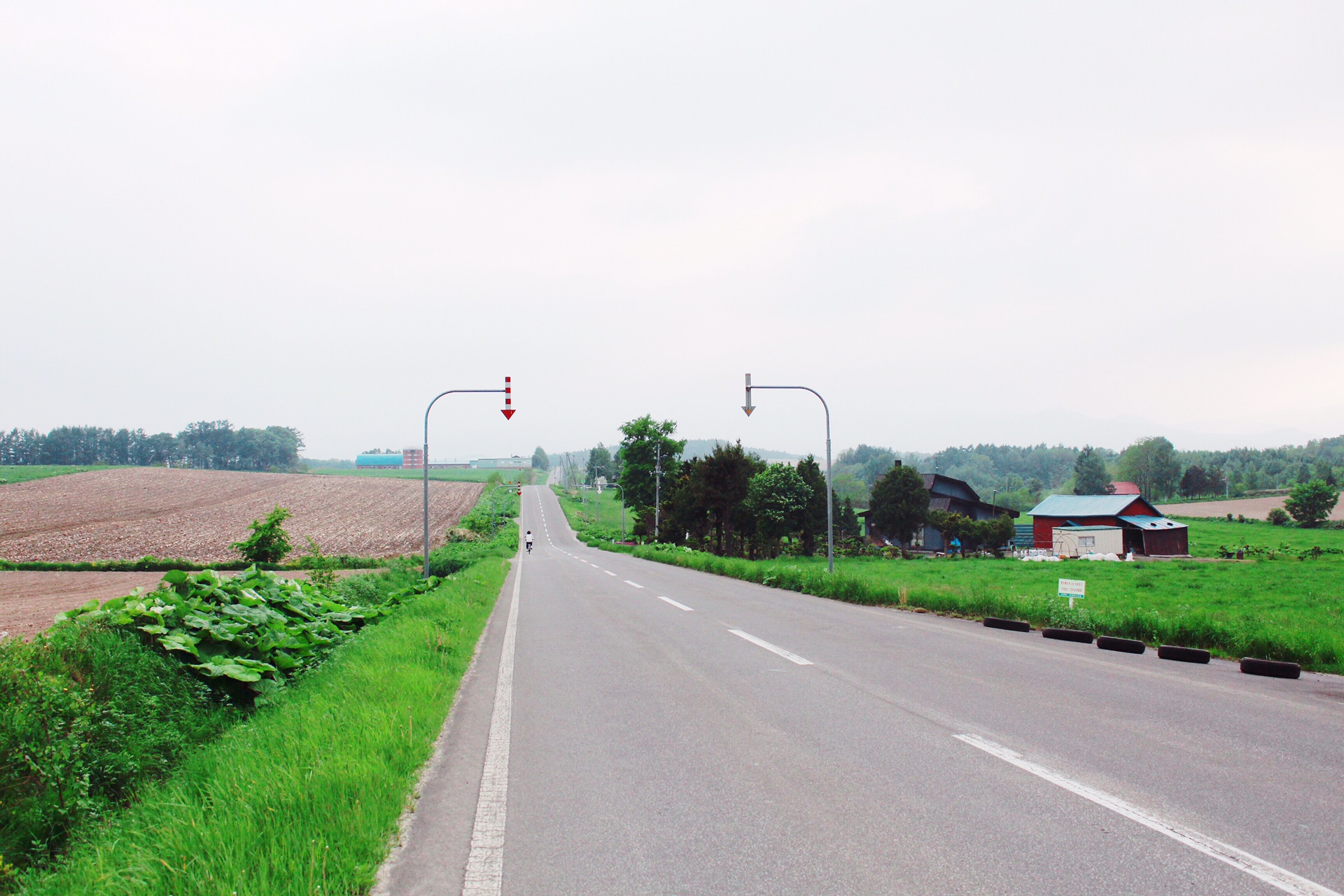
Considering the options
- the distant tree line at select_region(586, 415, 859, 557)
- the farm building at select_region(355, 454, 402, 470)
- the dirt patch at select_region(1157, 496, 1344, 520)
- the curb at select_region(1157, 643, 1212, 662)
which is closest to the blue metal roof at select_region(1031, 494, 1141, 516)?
the distant tree line at select_region(586, 415, 859, 557)

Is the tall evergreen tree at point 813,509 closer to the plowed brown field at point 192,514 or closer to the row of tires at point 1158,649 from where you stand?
the plowed brown field at point 192,514

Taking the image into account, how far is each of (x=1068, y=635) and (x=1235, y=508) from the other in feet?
334

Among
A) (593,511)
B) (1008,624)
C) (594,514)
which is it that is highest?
(1008,624)

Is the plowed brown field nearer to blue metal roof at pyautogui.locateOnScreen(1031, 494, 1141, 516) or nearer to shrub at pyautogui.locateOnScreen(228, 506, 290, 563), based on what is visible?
shrub at pyautogui.locateOnScreen(228, 506, 290, 563)

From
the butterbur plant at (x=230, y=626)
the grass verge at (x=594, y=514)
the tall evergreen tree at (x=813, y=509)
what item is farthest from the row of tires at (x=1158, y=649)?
the grass verge at (x=594, y=514)

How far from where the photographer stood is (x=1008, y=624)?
12.5 meters

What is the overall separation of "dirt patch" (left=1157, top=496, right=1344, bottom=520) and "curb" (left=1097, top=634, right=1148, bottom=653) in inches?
3534

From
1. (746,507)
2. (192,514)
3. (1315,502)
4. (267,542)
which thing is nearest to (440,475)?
(192,514)

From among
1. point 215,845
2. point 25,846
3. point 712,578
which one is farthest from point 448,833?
point 712,578

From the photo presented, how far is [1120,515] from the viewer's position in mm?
59812

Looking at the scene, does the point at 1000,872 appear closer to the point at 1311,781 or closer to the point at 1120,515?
the point at 1311,781

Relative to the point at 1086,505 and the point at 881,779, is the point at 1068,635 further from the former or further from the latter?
the point at 1086,505

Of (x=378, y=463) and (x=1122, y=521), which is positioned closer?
(x=1122, y=521)

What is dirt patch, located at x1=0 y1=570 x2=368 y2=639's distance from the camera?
65.2ft
